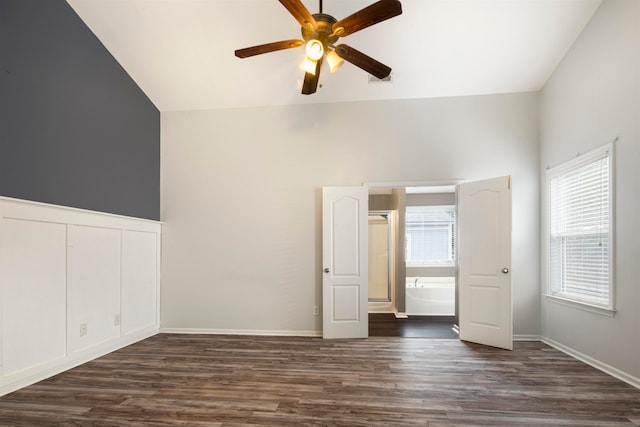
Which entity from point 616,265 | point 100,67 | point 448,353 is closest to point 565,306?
point 616,265

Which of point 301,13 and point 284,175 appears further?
point 284,175

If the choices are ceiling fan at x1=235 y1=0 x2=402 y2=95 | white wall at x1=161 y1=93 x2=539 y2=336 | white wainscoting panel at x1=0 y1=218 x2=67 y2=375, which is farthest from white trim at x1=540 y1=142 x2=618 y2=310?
white wainscoting panel at x1=0 y1=218 x2=67 y2=375

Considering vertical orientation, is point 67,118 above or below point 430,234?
above

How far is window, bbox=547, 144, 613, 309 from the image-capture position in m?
3.32

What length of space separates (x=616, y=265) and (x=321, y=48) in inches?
132

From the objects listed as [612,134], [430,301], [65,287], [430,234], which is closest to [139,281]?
[65,287]

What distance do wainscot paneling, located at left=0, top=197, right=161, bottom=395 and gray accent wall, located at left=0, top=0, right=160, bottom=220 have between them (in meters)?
0.22

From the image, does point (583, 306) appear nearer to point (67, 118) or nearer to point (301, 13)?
point (301, 13)

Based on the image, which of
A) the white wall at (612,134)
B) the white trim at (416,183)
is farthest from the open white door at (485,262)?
the white wall at (612,134)

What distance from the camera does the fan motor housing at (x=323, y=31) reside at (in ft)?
7.91

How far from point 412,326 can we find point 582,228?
2593 millimetres

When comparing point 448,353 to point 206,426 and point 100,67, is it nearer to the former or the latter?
point 206,426

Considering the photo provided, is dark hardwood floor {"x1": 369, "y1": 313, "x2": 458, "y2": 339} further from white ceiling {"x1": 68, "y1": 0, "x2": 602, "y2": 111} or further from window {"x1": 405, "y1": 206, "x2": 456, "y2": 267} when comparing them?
white ceiling {"x1": 68, "y1": 0, "x2": 602, "y2": 111}

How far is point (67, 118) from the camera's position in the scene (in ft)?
11.3
